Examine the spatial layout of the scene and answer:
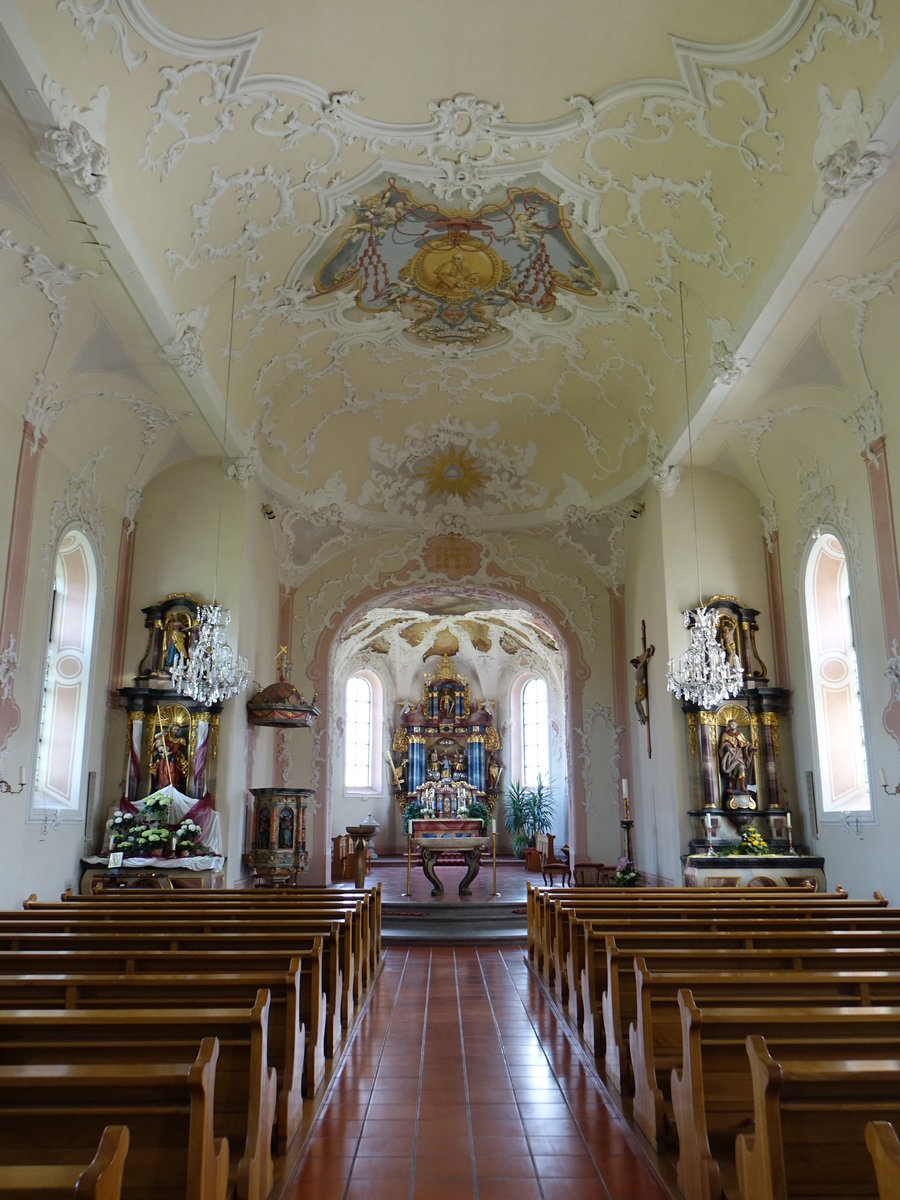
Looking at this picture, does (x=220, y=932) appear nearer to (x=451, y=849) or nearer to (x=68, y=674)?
(x=68, y=674)

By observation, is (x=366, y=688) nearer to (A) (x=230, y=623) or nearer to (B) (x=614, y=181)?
(A) (x=230, y=623)

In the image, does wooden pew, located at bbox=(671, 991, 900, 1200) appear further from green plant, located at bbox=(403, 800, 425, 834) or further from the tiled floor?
green plant, located at bbox=(403, 800, 425, 834)

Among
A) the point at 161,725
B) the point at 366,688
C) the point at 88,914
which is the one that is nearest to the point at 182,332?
the point at 161,725

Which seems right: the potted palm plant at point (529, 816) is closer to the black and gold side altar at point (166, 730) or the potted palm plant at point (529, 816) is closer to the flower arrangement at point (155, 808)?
the black and gold side altar at point (166, 730)

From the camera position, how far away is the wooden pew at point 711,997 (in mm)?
4859

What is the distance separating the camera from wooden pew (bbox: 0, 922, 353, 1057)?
21.0ft

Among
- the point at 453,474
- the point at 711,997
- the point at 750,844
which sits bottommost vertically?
the point at 711,997

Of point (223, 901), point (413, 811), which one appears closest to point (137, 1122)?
point (223, 901)

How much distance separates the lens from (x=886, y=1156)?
7.55 ft

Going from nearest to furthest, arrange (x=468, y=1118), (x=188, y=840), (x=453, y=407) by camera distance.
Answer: (x=468, y=1118) < (x=188, y=840) < (x=453, y=407)

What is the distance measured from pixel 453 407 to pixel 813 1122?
589 inches

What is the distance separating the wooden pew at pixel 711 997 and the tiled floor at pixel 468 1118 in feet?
0.83

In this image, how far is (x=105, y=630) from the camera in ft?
44.9

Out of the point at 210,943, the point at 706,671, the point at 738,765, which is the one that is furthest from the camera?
the point at 738,765
